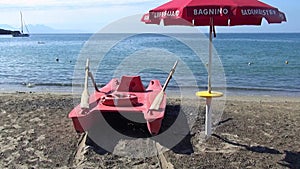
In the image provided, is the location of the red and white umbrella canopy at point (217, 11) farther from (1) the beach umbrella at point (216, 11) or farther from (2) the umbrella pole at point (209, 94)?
(2) the umbrella pole at point (209, 94)

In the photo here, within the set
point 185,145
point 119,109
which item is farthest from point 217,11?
point 119,109

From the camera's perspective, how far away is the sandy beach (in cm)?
556

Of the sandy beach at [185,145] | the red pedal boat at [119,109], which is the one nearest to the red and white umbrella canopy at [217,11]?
the red pedal boat at [119,109]

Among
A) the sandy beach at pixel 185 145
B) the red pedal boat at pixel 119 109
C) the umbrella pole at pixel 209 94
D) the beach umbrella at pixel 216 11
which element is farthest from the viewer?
the red pedal boat at pixel 119 109

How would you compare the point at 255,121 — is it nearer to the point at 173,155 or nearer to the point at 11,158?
the point at 173,155

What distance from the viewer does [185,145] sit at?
6.24m

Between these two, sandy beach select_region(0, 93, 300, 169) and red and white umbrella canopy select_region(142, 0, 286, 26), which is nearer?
red and white umbrella canopy select_region(142, 0, 286, 26)

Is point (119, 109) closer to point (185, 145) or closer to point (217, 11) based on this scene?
point (185, 145)

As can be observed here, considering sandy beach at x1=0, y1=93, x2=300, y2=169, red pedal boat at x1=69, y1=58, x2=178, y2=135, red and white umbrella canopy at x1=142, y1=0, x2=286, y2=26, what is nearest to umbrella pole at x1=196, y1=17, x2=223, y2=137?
sandy beach at x1=0, y1=93, x2=300, y2=169

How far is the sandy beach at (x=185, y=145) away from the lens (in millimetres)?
5559

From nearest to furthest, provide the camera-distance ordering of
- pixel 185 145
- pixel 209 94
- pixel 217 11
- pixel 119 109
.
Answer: pixel 217 11, pixel 209 94, pixel 185 145, pixel 119 109

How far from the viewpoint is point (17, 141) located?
6516mm

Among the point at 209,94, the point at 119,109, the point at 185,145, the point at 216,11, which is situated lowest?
the point at 185,145

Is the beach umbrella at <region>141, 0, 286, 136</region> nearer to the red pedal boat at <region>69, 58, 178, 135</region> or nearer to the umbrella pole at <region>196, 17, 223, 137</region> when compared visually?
the umbrella pole at <region>196, 17, 223, 137</region>
